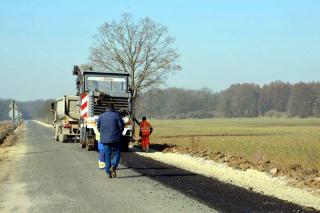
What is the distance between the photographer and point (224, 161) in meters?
17.4

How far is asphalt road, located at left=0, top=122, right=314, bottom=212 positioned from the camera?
8.89 m

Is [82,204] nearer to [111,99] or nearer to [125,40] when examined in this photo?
[111,99]

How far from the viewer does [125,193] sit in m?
10.5

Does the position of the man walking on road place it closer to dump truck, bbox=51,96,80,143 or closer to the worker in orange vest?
the worker in orange vest

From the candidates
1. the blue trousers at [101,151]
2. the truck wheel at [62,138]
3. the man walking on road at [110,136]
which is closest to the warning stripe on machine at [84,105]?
the truck wheel at [62,138]

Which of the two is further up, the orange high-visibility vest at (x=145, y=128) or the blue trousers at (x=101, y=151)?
the orange high-visibility vest at (x=145, y=128)

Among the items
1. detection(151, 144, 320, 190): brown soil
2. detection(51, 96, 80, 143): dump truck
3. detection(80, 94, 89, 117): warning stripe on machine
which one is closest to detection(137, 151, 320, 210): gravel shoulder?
detection(151, 144, 320, 190): brown soil

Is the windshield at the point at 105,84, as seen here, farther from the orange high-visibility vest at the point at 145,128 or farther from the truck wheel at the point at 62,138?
the truck wheel at the point at 62,138

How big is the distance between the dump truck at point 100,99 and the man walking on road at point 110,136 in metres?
9.01

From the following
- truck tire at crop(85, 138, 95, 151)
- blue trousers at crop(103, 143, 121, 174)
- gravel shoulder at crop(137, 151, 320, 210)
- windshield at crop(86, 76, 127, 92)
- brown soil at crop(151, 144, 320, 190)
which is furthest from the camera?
windshield at crop(86, 76, 127, 92)

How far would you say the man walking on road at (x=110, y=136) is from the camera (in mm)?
13133

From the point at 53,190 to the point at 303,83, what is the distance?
17741 cm

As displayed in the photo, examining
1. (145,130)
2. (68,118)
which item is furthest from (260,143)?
(68,118)

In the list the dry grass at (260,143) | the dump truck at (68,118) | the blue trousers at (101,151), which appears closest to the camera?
the blue trousers at (101,151)
